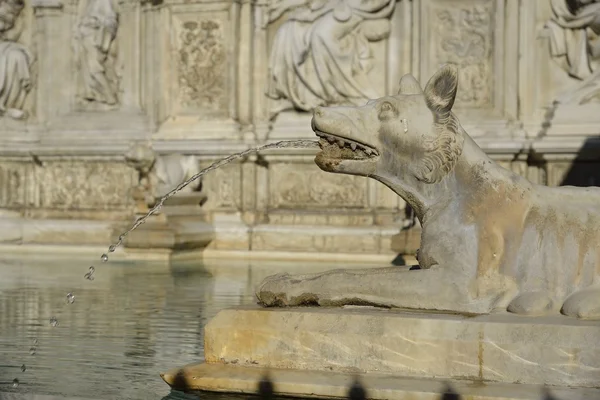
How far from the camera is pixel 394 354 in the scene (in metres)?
4.50

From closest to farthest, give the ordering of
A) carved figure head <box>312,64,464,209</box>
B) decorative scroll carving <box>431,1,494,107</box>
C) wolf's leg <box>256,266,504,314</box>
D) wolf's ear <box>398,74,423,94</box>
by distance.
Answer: wolf's leg <box>256,266,504,314</box>
carved figure head <box>312,64,464,209</box>
wolf's ear <box>398,74,423,94</box>
decorative scroll carving <box>431,1,494,107</box>

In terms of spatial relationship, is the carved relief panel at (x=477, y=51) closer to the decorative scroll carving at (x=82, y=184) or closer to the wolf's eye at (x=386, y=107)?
the decorative scroll carving at (x=82, y=184)

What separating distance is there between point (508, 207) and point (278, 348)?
43.3 inches

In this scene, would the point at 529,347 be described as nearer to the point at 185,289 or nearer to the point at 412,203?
the point at 412,203

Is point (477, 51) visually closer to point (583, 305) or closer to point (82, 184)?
point (82, 184)

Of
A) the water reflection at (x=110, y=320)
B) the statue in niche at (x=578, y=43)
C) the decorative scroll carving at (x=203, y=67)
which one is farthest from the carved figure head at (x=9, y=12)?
the statue in niche at (x=578, y=43)

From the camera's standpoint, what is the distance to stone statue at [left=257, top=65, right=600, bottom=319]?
470 cm

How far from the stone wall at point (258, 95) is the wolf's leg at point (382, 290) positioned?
7314 mm

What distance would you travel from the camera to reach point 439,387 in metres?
4.30

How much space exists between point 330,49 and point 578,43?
260cm

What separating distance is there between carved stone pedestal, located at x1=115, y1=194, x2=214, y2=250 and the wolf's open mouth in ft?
23.1

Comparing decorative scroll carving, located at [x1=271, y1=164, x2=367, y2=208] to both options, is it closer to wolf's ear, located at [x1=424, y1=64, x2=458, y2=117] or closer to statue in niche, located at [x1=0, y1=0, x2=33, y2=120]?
statue in niche, located at [x1=0, y1=0, x2=33, y2=120]

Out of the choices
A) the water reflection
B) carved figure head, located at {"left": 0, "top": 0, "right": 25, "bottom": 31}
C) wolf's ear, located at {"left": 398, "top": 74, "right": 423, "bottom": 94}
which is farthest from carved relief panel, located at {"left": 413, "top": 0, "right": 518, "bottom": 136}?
wolf's ear, located at {"left": 398, "top": 74, "right": 423, "bottom": 94}

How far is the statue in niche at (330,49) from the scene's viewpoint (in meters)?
12.6
